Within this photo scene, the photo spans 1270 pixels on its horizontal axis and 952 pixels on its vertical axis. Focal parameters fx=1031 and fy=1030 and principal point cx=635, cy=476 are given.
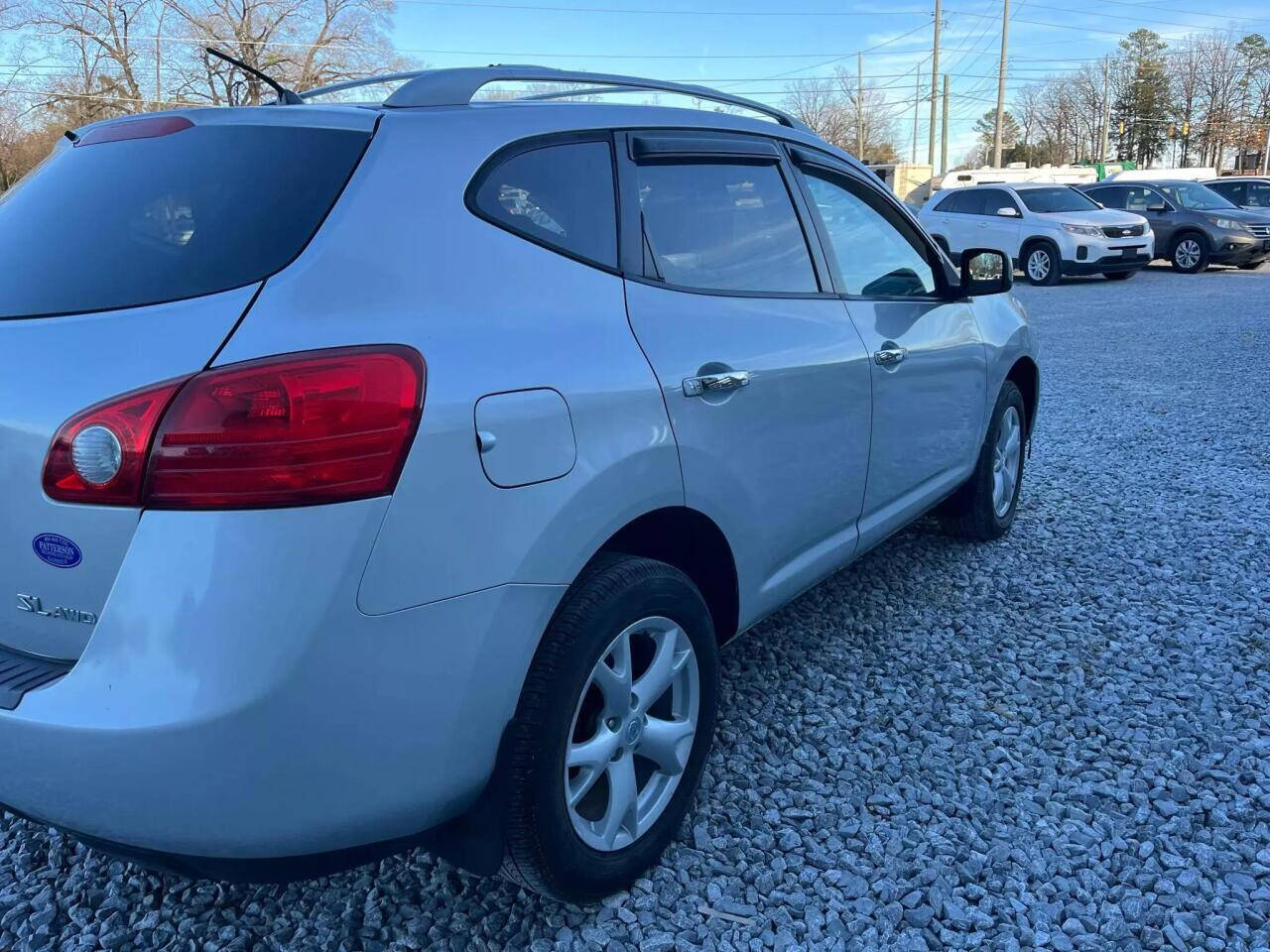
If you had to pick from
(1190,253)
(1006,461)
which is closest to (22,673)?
(1006,461)

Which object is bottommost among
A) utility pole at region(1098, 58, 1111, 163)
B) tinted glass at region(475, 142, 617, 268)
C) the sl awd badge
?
the sl awd badge

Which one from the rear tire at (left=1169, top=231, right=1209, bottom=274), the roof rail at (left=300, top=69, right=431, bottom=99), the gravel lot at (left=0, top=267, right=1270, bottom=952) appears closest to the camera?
the gravel lot at (left=0, top=267, right=1270, bottom=952)

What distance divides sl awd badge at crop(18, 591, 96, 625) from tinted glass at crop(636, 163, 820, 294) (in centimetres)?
139

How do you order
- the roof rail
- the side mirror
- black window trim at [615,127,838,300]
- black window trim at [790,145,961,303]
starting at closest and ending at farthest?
black window trim at [615,127,838,300]
the roof rail
black window trim at [790,145,961,303]
the side mirror

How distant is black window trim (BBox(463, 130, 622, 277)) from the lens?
2.05 meters

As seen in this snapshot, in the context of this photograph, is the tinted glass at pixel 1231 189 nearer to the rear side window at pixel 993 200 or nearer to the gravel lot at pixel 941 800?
the rear side window at pixel 993 200

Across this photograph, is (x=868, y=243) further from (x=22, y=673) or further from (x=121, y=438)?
(x=22, y=673)

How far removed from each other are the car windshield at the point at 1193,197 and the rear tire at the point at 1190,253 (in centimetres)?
82

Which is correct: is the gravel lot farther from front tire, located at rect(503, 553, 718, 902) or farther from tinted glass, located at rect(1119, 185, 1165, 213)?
tinted glass, located at rect(1119, 185, 1165, 213)

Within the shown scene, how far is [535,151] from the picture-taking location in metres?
2.24

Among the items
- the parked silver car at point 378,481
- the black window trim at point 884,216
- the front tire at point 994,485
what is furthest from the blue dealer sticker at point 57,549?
the front tire at point 994,485

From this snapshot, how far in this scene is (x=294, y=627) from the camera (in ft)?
5.23

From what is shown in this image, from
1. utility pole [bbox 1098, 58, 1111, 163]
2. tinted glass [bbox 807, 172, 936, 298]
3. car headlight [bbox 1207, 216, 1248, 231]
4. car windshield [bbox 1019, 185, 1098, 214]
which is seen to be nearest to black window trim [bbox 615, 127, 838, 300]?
tinted glass [bbox 807, 172, 936, 298]

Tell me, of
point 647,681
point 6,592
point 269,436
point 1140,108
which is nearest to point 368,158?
point 269,436
